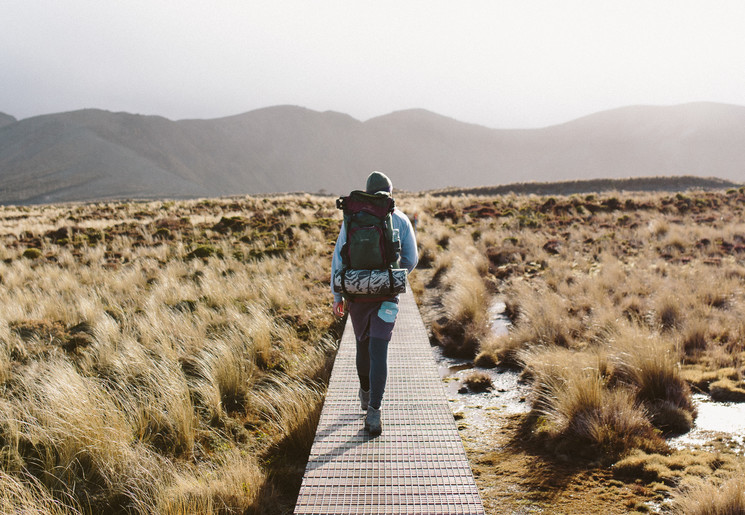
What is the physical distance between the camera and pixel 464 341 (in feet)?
21.2

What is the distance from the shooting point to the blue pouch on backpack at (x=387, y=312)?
10.8 ft

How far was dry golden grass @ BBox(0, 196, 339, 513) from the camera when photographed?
10.6 feet

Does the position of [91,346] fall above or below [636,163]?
below

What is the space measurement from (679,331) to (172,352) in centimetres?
704

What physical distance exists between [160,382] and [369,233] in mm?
3254

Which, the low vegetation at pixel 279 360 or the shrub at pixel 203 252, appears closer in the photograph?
the low vegetation at pixel 279 360

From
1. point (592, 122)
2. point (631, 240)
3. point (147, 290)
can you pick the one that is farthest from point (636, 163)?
point (147, 290)

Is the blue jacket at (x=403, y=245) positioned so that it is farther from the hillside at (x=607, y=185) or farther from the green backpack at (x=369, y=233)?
the hillside at (x=607, y=185)

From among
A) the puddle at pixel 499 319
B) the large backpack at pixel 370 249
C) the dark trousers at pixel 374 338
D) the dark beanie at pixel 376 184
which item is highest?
the dark beanie at pixel 376 184

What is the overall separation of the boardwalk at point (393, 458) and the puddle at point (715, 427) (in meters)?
2.13

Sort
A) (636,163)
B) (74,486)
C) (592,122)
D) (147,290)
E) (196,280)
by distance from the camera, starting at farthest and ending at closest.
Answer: (592,122)
(636,163)
(196,280)
(147,290)
(74,486)

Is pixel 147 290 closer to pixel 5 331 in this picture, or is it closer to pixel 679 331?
pixel 5 331

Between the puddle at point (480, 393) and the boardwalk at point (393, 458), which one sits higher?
the boardwalk at point (393, 458)

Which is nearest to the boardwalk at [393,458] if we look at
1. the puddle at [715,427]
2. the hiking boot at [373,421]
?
the hiking boot at [373,421]
